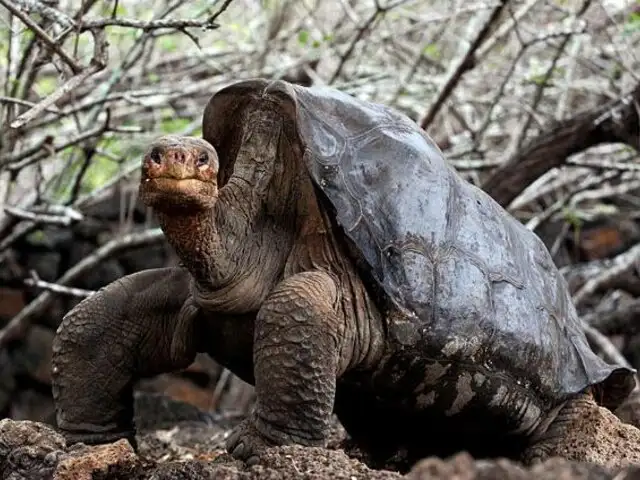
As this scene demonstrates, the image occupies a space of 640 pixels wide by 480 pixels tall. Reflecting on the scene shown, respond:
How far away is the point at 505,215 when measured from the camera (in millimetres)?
2992

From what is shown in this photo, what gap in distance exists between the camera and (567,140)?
171 inches

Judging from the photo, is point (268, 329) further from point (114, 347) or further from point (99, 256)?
point (99, 256)

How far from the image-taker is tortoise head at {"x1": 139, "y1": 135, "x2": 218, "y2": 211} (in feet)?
6.95

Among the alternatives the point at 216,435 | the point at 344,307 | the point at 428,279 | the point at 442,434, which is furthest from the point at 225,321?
the point at 216,435

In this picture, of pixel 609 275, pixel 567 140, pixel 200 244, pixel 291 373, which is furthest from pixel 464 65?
pixel 291 373

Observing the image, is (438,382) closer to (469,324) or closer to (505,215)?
(469,324)

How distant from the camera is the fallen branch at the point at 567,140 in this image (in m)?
4.16

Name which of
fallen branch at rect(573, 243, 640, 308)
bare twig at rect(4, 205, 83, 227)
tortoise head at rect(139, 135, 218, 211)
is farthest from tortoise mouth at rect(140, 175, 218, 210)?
fallen branch at rect(573, 243, 640, 308)

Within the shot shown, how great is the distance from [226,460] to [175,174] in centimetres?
67

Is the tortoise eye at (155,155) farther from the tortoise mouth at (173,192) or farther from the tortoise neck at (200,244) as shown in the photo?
the tortoise neck at (200,244)

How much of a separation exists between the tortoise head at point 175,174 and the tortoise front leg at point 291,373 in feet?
1.07

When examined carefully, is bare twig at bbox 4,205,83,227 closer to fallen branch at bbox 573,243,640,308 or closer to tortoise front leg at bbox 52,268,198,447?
tortoise front leg at bbox 52,268,198,447

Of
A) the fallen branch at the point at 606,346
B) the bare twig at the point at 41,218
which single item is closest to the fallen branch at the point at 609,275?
the fallen branch at the point at 606,346

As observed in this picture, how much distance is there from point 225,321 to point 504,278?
806mm
